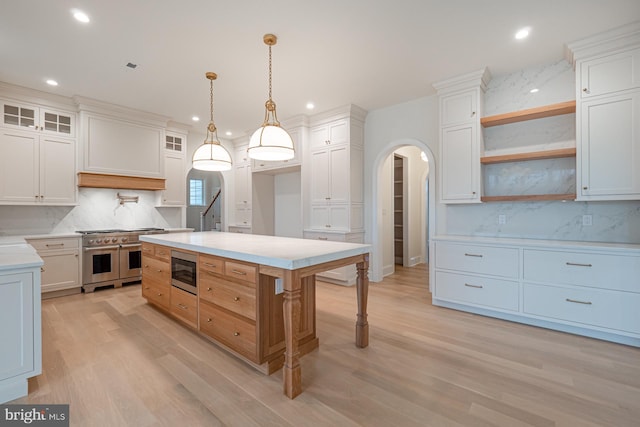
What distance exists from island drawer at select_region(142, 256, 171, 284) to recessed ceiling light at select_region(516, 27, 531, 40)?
4.19 meters

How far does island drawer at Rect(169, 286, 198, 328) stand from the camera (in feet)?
8.89

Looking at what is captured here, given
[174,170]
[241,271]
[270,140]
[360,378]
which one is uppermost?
[174,170]

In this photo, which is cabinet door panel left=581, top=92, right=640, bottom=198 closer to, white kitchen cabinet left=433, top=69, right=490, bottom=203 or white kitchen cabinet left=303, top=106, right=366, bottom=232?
white kitchen cabinet left=433, top=69, right=490, bottom=203

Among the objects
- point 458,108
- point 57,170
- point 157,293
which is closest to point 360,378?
point 157,293

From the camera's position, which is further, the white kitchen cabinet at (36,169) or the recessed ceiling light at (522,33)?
the white kitchen cabinet at (36,169)

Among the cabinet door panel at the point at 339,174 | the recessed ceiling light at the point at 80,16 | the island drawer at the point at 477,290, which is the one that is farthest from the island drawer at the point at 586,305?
the recessed ceiling light at the point at 80,16

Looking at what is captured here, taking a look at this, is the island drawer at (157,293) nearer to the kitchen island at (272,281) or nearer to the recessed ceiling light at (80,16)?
the kitchen island at (272,281)

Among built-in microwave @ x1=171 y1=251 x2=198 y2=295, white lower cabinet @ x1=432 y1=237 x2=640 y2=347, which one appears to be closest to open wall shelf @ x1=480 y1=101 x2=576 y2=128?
white lower cabinet @ x1=432 y1=237 x2=640 y2=347

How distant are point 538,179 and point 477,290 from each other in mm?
1499

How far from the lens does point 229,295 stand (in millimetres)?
2299

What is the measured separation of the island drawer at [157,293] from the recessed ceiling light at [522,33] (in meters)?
4.32

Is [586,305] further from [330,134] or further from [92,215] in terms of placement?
[92,215]

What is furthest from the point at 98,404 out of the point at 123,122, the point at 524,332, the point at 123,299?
the point at 123,122

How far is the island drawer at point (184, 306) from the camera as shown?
2.71 m
